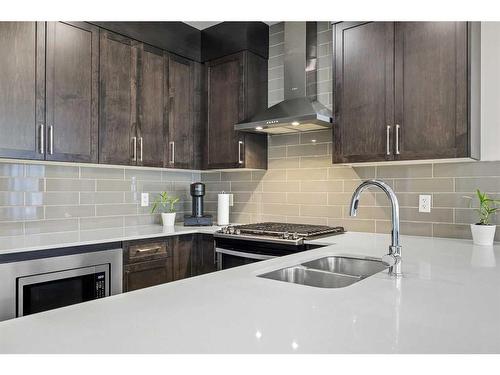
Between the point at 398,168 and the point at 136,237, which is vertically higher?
the point at 398,168

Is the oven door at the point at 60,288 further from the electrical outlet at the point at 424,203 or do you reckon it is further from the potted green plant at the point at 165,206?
the electrical outlet at the point at 424,203

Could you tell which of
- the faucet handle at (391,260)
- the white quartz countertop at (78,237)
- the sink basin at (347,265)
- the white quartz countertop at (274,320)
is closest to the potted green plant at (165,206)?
the white quartz countertop at (78,237)

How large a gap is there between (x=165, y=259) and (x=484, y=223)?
198 cm

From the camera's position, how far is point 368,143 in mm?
2402

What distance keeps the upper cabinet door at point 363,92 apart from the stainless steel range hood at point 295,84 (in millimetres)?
271

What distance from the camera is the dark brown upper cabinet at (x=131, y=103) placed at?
2.69 metres

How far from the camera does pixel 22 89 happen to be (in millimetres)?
2252

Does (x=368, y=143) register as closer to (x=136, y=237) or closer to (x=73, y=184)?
(x=136, y=237)

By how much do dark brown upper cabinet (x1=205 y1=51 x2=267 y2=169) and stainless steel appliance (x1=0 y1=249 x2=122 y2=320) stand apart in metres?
1.21

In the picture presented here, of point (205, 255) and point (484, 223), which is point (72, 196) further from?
point (484, 223)

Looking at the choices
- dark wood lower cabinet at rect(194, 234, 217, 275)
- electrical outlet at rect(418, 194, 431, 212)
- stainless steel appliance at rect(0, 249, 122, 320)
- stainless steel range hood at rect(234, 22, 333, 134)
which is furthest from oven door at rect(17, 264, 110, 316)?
electrical outlet at rect(418, 194, 431, 212)

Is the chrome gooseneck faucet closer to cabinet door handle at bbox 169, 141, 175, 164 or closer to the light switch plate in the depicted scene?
the light switch plate

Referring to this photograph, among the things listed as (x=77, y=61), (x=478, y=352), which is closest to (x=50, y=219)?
(x=77, y=61)
